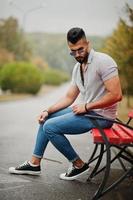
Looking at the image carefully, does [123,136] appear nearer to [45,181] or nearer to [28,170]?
[45,181]

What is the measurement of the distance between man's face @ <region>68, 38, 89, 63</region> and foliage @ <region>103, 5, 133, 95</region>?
9.49 ft

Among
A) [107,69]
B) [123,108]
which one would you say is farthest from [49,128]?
[123,108]

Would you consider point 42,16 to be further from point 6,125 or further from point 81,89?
point 81,89

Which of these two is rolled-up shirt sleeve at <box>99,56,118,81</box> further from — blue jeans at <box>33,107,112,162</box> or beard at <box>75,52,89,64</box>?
blue jeans at <box>33,107,112,162</box>

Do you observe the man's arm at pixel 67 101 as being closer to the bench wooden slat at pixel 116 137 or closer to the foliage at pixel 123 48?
the bench wooden slat at pixel 116 137

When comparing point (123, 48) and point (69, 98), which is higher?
point (123, 48)

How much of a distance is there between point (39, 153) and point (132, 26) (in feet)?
10.3

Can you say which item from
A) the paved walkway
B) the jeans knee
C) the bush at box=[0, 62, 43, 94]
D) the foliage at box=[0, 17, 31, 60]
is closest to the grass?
the paved walkway

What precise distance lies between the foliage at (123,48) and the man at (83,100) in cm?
282

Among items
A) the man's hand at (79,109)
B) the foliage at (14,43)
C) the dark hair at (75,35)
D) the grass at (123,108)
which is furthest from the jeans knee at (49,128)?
the foliage at (14,43)

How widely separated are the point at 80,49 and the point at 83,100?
0.48m

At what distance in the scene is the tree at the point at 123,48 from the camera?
6.49 meters

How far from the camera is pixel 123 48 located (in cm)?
709

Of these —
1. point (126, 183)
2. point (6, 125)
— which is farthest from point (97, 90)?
point (6, 125)
